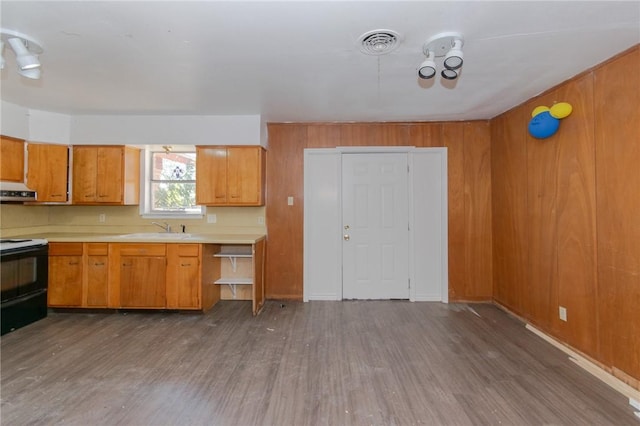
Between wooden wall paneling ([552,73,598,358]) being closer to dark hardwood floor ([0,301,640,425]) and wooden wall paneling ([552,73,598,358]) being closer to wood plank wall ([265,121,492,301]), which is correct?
dark hardwood floor ([0,301,640,425])

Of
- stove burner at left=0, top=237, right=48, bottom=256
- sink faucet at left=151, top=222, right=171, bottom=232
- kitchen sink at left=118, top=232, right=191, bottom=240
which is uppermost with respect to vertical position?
sink faucet at left=151, top=222, right=171, bottom=232

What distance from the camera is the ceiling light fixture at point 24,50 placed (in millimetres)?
1957

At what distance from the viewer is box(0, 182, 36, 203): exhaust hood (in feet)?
10.5

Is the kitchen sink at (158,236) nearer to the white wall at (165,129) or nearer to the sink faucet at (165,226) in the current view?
the sink faucet at (165,226)

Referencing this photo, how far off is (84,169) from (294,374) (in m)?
3.77

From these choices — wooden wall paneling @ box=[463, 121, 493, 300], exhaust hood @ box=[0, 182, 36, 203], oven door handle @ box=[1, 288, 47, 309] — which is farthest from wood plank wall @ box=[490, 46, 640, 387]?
exhaust hood @ box=[0, 182, 36, 203]

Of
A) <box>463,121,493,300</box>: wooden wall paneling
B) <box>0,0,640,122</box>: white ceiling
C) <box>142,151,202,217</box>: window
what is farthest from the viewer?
<box>142,151,202,217</box>: window

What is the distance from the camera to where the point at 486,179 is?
13.0 feet

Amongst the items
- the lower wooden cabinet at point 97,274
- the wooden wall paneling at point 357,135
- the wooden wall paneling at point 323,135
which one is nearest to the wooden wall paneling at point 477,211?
the wooden wall paneling at point 357,135

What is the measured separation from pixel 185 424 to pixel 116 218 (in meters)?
3.40

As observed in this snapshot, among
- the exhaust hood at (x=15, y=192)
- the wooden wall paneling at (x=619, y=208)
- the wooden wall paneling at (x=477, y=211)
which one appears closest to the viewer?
the wooden wall paneling at (x=619, y=208)

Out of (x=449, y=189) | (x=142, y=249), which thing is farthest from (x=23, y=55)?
(x=449, y=189)

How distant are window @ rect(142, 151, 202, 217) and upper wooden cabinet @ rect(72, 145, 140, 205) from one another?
1.24 ft

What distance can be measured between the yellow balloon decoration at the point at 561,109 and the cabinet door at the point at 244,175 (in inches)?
125
